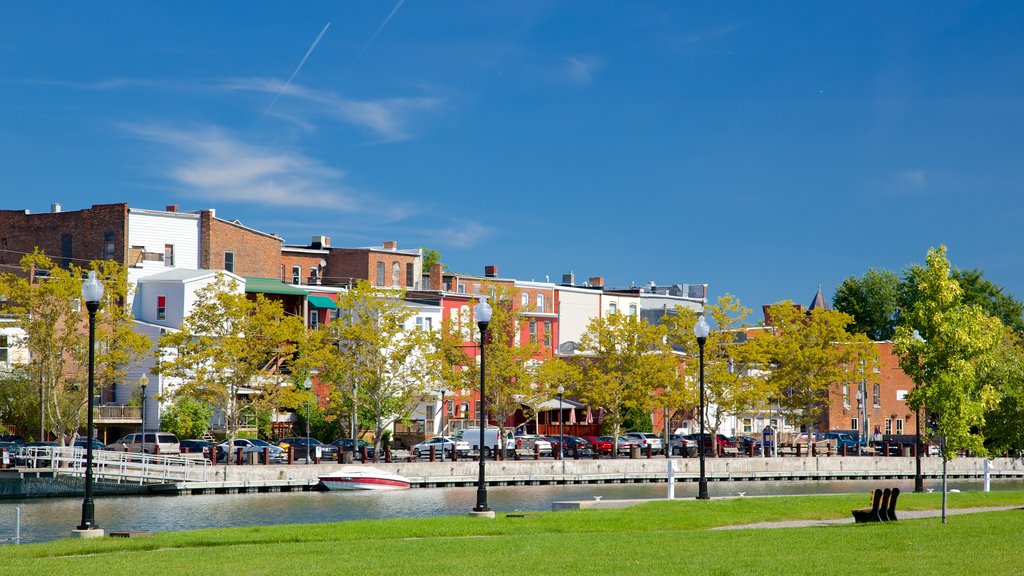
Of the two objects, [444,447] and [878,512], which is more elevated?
[878,512]

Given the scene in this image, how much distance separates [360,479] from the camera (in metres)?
60.6

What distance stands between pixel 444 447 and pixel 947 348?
46497 millimetres

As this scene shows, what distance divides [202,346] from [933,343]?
46.6 metres

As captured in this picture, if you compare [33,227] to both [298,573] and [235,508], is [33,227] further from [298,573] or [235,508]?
[298,573]

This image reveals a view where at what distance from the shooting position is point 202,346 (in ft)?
226

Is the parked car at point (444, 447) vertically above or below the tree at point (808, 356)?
below

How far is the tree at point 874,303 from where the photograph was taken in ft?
463

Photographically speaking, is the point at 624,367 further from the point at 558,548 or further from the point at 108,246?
the point at 558,548

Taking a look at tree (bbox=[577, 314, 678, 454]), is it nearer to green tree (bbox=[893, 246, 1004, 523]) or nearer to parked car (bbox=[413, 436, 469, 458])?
parked car (bbox=[413, 436, 469, 458])

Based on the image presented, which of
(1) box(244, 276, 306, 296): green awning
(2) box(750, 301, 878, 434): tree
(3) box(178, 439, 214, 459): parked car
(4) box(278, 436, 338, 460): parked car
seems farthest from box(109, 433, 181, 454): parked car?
(2) box(750, 301, 878, 434): tree

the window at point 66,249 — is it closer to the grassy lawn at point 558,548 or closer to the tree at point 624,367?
the tree at point 624,367

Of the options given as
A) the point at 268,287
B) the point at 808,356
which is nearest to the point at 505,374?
the point at 268,287

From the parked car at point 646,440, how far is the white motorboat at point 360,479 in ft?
88.8

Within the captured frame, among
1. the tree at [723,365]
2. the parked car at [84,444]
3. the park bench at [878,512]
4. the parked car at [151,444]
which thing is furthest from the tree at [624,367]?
the park bench at [878,512]
